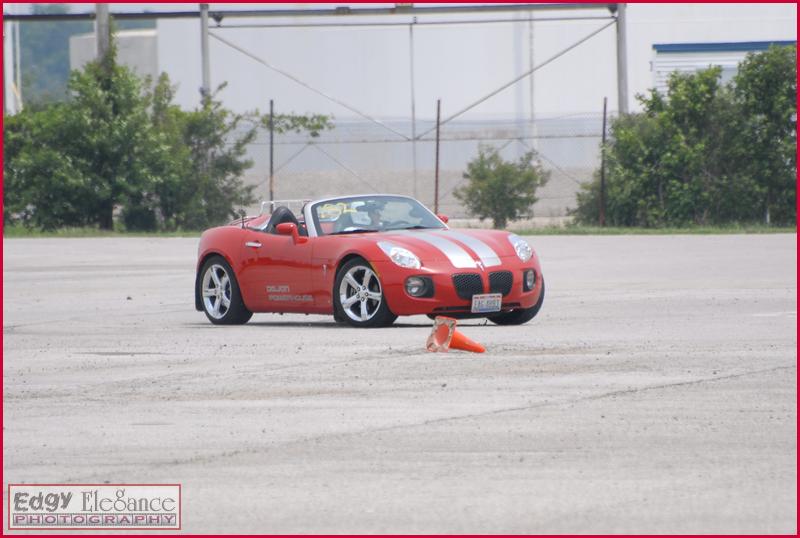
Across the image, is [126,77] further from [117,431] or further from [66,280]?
[117,431]

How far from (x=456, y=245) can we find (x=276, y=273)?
184cm

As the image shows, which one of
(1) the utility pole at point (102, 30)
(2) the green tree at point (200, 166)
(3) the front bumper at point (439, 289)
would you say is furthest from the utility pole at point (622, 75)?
(3) the front bumper at point (439, 289)

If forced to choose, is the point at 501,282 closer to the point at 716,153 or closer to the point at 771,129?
the point at 716,153

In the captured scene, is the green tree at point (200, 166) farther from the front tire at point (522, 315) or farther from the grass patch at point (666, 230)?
the front tire at point (522, 315)

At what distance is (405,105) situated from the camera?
4612 cm

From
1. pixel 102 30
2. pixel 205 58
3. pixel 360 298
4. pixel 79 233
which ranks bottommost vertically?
pixel 79 233

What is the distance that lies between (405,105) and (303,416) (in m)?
37.3

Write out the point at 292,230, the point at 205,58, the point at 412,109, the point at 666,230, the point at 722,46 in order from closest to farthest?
1. the point at 292,230
2. the point at 666,230
3. the point at 205,58
4. the point at 412,109
5. the point at 722,46

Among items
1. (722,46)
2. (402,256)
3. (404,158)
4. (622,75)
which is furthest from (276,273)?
(722,46)

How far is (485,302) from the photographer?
570 inches

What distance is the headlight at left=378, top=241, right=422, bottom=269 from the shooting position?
14.5 m

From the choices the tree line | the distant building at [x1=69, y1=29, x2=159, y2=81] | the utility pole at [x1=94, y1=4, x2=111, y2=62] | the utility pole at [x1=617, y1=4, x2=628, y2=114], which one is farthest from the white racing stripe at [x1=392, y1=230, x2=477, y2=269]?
the distant building at [x1=69, y1=29, x2=159, y2=81]

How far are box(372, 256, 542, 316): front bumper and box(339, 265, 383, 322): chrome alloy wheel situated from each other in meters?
0.15

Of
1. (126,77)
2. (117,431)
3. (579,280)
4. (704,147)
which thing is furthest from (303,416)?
(126,77)
